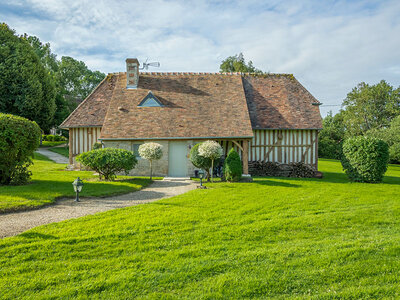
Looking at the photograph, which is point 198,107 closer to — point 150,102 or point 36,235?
point 150,102

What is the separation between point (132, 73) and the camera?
55.4ft

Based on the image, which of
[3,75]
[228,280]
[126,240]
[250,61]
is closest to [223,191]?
[126,240]

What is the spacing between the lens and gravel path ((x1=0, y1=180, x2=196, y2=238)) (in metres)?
5.64

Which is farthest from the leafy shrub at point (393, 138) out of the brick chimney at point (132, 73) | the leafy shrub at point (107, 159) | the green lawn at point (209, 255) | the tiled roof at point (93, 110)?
the leafy shrub at point (107, 159)

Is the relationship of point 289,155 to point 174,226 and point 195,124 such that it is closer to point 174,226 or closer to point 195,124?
point 195,124

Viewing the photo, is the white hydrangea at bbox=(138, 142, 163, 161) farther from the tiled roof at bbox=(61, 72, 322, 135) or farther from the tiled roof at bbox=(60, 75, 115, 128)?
the tiled roof at bbox=(60, 75, 115, 128)

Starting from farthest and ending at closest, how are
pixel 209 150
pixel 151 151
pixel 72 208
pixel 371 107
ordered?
pixel 371 107 → pixel 151 151 → pixel 209 150 → pixel 72 208

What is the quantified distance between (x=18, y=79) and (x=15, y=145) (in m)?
14.4

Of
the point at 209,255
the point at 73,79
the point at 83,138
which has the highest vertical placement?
the point at 73,79

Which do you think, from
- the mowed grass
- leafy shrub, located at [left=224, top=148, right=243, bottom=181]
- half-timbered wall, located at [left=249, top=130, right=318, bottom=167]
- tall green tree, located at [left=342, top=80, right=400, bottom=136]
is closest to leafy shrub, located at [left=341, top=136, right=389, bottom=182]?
half-timbered wall, located at [left=249, top=130, right=318, bottom=167]

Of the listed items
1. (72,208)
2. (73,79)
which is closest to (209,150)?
(72,208)

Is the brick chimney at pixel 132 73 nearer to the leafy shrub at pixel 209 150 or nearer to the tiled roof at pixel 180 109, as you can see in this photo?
the tiled roof at pixel 180 109

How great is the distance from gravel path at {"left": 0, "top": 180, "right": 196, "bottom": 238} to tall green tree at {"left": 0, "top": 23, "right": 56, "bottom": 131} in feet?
50.8

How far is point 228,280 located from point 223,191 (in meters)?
6.28
